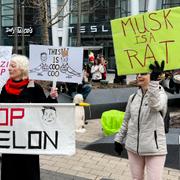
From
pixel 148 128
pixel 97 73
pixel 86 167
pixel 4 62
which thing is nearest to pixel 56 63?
pixel 4 62

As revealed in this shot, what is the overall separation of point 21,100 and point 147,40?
4.81 feet

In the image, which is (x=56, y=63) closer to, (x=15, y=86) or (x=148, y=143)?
(x=15, y=86)

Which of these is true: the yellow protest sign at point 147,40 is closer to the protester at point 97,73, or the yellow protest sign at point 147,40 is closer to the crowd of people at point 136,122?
the crowd of people at point 136,122

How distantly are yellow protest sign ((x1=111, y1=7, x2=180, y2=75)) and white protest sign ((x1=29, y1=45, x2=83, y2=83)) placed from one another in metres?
1.86

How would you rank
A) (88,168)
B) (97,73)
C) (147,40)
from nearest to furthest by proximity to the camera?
(147,40)
(88,168)
(97,73)

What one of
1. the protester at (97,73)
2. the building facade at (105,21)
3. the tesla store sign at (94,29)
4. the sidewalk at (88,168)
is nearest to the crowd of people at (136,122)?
the sidewalk at (88,168)

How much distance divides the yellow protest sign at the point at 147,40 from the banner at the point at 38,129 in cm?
90

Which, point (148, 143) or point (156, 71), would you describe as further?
point (148, 143)

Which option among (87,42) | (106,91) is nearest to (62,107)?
(106,91)

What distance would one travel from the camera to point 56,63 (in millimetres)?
6438

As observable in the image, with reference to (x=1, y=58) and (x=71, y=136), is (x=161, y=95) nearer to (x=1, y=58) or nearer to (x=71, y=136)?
(x=71, y=136)

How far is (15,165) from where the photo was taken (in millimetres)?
3969

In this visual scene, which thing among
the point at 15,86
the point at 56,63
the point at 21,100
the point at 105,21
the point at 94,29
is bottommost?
the point at 21,100

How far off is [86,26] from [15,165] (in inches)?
1328
